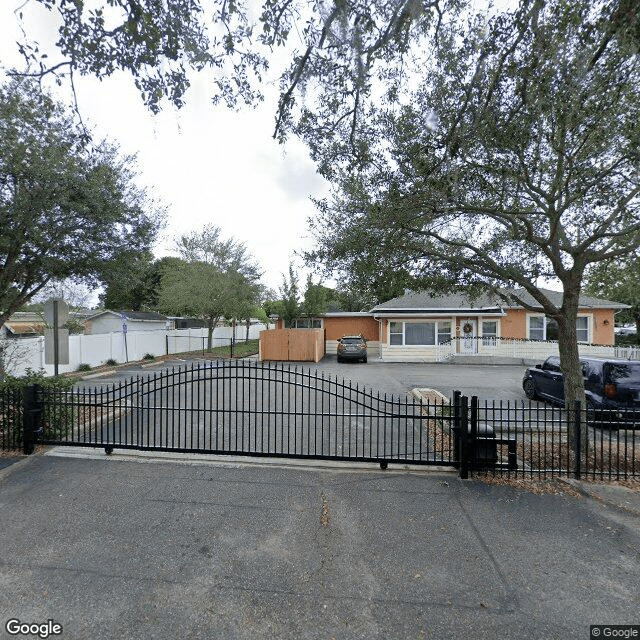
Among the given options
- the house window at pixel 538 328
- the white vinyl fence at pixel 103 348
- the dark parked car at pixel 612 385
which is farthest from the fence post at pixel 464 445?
the house window at pixel 538 328

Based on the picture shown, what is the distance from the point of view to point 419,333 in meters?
21.3

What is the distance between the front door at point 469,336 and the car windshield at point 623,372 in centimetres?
1204

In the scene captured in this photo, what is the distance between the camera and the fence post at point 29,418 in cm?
552

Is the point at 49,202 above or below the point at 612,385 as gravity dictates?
above

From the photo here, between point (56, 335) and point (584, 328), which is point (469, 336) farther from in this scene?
point (56, 335)

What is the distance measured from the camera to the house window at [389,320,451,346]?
69.2 feet

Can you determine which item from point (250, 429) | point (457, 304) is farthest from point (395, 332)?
point (250, 429)

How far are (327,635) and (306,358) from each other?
18.1m

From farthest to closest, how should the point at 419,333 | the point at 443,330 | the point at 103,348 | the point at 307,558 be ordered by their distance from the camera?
the point at 419,333
the point at 443,330
the point at 103,348
the point at 307,558

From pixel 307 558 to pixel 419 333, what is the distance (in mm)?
19071

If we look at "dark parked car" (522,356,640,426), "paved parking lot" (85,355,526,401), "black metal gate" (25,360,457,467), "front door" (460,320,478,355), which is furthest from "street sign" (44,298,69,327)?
"front door" (460,320,478,355)

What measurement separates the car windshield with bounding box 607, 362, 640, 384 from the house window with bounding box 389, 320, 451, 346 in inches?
508

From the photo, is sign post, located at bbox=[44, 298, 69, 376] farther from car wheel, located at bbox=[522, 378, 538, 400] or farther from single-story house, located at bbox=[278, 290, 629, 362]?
single-story house, located at bbox=[278, 290, 629, 362]

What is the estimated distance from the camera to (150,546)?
11.0 ft
